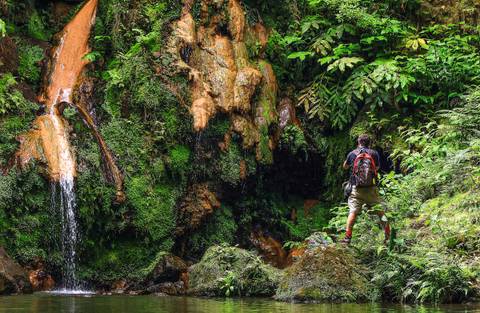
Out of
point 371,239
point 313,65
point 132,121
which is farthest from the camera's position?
point 313,65

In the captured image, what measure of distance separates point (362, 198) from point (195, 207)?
440 centimetres

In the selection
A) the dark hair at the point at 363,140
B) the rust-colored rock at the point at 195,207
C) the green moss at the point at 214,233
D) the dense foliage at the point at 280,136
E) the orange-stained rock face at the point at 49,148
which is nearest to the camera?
the dark hair at the point at 363,140

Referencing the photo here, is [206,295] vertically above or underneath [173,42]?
underneath

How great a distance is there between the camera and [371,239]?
34.3ft

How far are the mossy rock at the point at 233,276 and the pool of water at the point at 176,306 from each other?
2.63 feet

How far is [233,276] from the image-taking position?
413 inches

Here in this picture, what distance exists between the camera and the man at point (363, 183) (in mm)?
10164

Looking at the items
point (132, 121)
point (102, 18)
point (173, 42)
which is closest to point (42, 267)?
point (132, 121)

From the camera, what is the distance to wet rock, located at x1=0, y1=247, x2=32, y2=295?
10344mm

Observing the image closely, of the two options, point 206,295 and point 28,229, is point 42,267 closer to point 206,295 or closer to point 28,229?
point 28,229

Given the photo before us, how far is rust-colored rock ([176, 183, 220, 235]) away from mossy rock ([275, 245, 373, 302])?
4.11 m

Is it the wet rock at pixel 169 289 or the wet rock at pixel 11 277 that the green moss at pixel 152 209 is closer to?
the wet rock at pixel 169 289

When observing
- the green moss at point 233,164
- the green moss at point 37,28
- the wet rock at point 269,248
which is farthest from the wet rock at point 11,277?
the green moss at point 37,28

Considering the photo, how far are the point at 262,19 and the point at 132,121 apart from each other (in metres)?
5.18
